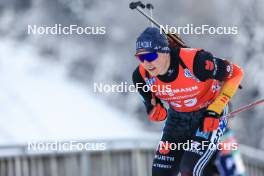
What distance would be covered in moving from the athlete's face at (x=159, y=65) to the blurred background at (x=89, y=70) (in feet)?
6.84

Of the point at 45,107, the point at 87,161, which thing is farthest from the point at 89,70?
the point at 87,161

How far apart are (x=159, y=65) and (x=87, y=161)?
7.05ft

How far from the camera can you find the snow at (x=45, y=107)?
24.0 ft

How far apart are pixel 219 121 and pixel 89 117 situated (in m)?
2.83

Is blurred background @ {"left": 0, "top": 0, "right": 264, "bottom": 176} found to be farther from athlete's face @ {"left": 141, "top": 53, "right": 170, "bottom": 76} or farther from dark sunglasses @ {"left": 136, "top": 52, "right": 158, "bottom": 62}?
dark sunglasses @ {"left": 136, "top": 52, "right": 158, "bottom": 62}

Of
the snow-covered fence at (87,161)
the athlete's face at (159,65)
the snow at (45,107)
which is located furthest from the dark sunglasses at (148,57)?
the snow at (45,107)

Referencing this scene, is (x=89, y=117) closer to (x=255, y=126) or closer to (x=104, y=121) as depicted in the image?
(x=104, y=121)

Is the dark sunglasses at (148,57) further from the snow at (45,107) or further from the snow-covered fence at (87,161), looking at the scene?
the snow at (45,107)

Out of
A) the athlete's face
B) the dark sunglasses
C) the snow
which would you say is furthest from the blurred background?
the dark sunglasses

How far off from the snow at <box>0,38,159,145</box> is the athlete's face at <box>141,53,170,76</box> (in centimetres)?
247

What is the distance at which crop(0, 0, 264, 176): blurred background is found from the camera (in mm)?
6895

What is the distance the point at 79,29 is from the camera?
7.35m

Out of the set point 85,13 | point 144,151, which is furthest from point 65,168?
point 85,13

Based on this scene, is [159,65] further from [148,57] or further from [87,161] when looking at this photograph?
[87,161]
